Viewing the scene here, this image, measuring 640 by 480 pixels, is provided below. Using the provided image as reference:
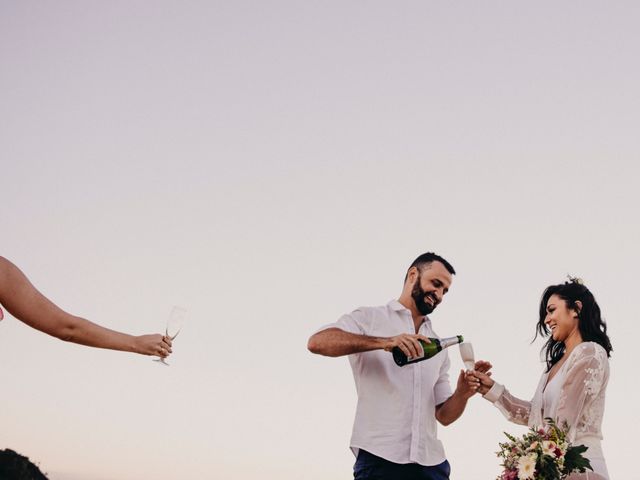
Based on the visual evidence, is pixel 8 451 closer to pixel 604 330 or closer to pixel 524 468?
pixel 524 468

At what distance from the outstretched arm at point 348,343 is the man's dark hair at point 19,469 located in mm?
2840

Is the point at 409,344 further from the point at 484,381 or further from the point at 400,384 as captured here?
the point at 484,381

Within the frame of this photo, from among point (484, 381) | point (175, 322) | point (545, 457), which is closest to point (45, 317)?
point (175, 322)

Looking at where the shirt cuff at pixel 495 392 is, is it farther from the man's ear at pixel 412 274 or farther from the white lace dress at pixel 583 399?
the man's ear at pixel 412 274

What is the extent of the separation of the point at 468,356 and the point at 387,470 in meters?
1.25

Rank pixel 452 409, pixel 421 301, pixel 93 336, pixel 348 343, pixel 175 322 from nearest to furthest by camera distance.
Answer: pixel 93 336, pixel 175 322, pixel 348 343, pixel 452 409, pixel 421 301

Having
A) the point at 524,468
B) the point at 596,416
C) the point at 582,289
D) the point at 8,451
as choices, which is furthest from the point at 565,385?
the point at 8,451

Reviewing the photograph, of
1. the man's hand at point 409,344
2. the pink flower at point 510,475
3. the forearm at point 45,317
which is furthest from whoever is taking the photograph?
the man's hand at point 409,344

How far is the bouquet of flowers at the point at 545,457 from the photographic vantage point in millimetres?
4777

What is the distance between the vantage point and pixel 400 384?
577 centimetres

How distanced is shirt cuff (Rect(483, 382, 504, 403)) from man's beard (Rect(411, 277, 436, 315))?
2.81ft

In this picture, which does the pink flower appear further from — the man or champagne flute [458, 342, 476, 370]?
champagne flute [458, 342, 476, 370]

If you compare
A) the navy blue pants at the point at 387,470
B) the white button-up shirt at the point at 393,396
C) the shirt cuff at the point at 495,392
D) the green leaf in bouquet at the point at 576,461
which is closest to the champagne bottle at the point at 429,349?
the white button-up shirt at the point at 393,396

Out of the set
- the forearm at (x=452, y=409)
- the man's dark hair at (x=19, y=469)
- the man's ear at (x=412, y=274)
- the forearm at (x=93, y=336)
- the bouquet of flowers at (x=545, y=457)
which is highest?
the man's ear at (x=412, y=274)
